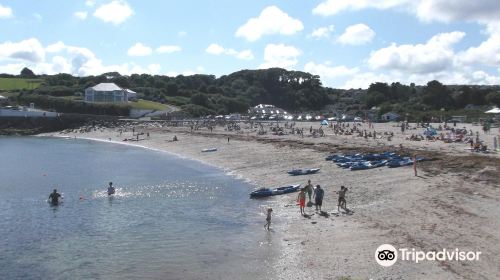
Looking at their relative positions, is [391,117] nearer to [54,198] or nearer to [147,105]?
[147,105]

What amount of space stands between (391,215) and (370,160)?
1791 centimetres

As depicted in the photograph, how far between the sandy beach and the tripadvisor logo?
11.3 inches

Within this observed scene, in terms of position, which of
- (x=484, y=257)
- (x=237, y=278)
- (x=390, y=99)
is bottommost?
(x=237, y=278)

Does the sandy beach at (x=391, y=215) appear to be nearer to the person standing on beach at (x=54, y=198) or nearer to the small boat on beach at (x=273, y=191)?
the small boat on beach at (x=273, y=191)

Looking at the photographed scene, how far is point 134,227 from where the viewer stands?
94.4ft

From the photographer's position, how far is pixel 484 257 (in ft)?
61.2

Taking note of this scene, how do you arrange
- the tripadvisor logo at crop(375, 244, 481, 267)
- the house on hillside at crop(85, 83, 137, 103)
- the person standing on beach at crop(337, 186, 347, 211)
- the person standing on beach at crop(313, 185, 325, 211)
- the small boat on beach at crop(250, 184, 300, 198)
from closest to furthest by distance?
1. the tripadvisor logo at crop(375, 244, 481, 267)
2. the person standing on beach at crop(337, 186, 347, 211)
3. the person standing on beach at crop(313, 185, 325, 211)
4. the small boat on beach at crop(250, 184, 300, 198)
5. the house on hillside at crop(85, 83, 137, 103)

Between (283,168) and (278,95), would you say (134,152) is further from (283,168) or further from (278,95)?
(278,95)

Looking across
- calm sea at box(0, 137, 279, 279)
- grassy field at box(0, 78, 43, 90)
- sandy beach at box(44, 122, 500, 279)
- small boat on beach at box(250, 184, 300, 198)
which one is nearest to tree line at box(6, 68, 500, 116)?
grassy field at box(0, 78, 43, 90)

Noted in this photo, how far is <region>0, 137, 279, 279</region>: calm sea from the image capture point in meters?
21.4

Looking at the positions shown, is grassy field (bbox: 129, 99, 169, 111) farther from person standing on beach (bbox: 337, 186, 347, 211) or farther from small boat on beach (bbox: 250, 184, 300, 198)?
person standing on beach (bbox: 337, 186, 347, 211)

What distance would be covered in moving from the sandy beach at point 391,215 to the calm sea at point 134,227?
5.73 feet

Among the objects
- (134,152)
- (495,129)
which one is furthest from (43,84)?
(495,129)

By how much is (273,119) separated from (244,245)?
335 ft
